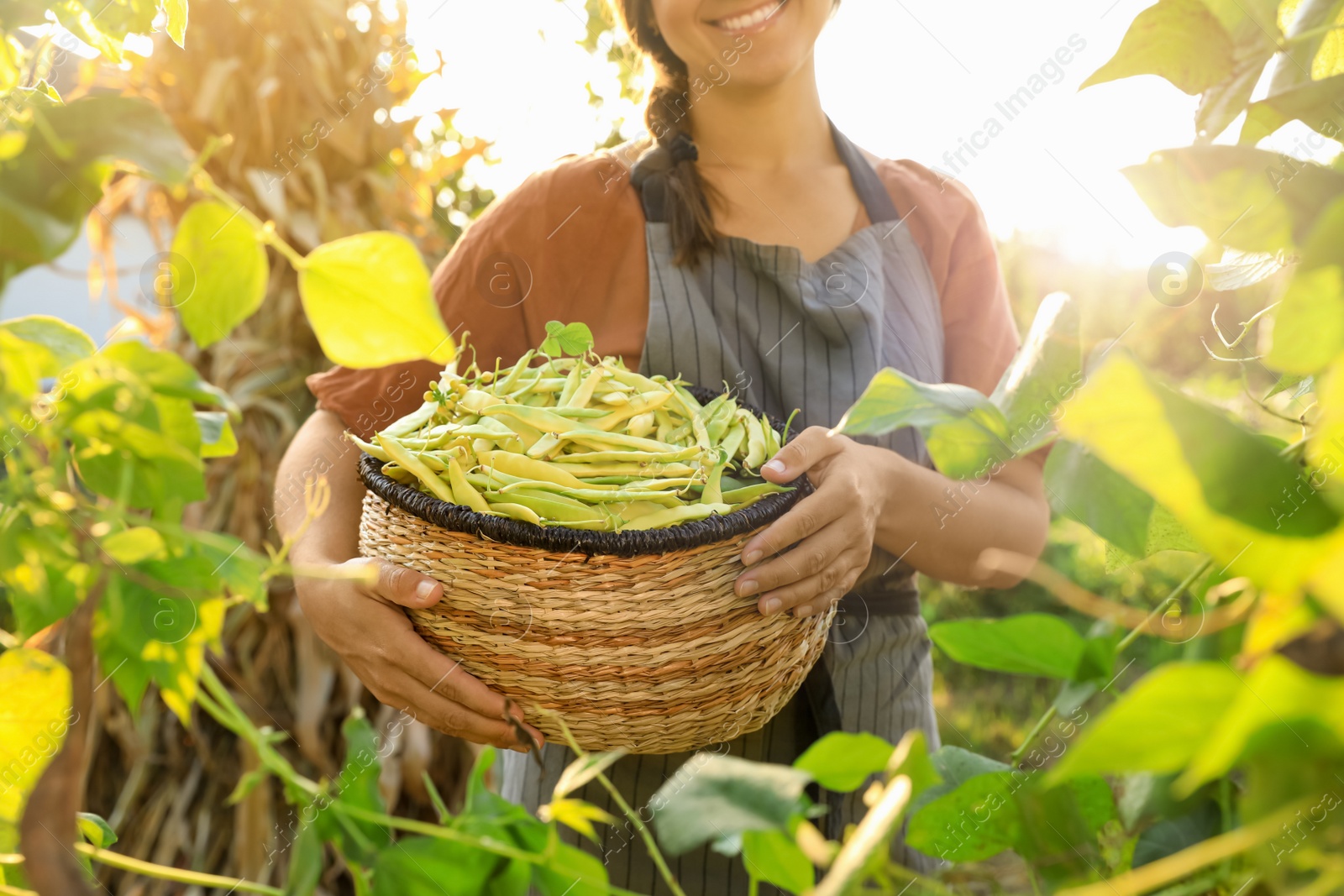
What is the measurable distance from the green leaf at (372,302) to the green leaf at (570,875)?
0.32 ft

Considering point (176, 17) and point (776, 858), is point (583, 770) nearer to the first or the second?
point (776, 858)

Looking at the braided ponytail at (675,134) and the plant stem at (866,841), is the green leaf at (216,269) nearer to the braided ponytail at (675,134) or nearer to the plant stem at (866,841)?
the plant stem at (866,841)

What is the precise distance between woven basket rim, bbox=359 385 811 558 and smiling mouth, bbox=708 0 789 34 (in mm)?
516

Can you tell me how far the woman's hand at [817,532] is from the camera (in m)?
0.53

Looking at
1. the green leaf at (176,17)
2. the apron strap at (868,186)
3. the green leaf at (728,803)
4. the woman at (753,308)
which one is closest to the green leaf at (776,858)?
the green leaf at (728,803)

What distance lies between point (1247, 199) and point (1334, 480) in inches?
2.1

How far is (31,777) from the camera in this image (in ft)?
0.73

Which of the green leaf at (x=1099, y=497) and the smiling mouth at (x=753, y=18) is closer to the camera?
the green leaf at (x=1099, y=497)

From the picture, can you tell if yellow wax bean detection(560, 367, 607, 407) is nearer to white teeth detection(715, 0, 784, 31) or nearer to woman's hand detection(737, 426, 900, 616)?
woman's hand detection(737, 426, 900, 616)

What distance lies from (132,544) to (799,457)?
0.44m

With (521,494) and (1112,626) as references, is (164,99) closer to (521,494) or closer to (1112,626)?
(521,494)

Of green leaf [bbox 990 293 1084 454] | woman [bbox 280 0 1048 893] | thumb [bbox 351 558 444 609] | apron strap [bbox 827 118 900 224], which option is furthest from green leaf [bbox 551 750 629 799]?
apron strap [bbox 827 118 900 224]

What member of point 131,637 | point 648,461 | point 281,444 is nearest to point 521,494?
point 648,461

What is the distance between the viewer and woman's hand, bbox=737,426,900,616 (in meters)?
0.53
